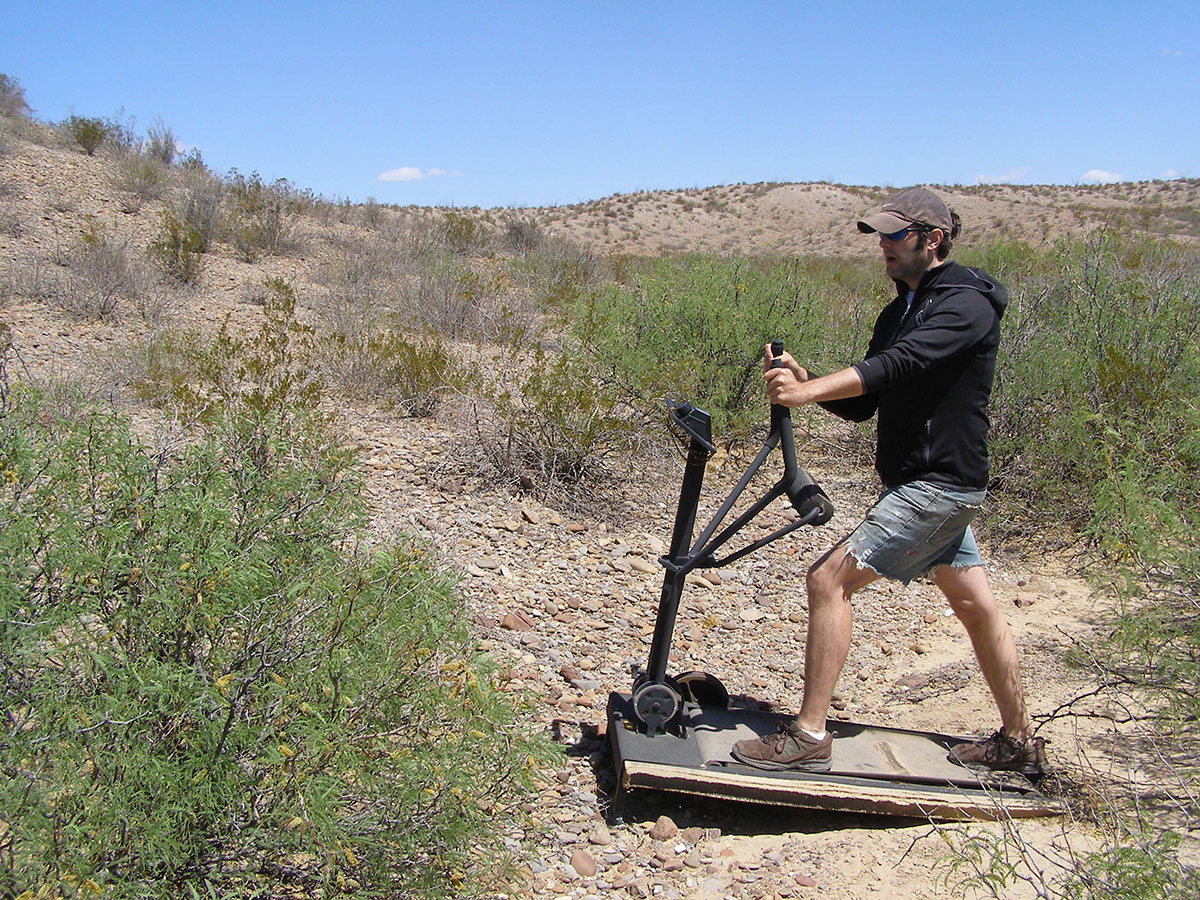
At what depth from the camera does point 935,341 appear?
2855mm

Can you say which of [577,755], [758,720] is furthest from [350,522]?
[758,720]

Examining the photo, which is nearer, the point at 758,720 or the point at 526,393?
the point at 758,720

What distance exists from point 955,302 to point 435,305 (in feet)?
27.0

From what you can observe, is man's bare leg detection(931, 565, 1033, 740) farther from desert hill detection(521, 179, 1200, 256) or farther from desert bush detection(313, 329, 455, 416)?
desert hill detection(521, 179, 1200, 256)

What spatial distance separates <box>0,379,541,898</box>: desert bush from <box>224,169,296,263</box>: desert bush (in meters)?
11.5

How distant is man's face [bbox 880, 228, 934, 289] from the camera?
3.07 meters

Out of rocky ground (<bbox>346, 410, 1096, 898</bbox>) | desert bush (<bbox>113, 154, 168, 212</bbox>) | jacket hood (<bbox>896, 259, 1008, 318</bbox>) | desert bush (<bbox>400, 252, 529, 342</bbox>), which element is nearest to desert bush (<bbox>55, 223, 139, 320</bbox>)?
desert bush (<bbox>400, 252, 529, 342</bbox>)

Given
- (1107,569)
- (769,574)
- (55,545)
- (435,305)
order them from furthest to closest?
(435,305) < (769,574) < (1107,569) < (55,545)

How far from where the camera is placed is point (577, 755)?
345 centimetres

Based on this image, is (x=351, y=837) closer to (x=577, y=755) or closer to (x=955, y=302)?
(x=577, y=755)

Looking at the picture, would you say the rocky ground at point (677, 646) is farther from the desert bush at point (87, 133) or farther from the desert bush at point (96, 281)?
the desert bush at point (87, 133)

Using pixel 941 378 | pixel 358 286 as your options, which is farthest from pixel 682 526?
pixel 358 286

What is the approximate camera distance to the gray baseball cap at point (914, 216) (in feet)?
10.00

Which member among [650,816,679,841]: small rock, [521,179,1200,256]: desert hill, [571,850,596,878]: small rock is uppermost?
[521,179,1200,256]: desert hill
